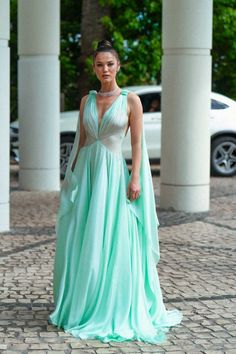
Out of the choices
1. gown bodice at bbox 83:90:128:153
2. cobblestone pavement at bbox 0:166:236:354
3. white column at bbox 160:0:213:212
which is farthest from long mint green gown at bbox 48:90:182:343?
white column at bbox 160:0:213:212

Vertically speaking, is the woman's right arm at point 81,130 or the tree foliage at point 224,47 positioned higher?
the tree foliage at point 224,47

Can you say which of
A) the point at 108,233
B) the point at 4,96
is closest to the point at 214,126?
the point at 4,96

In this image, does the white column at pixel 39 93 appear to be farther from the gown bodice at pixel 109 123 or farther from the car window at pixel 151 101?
the gown bodice at pixel 109 123

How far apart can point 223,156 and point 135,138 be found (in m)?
11.6

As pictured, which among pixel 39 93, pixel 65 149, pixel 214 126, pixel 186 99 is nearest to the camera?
pixel 186 99

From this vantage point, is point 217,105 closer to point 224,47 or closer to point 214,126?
point 214,126

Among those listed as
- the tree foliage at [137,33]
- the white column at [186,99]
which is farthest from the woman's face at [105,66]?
the tree foliage at [137,33]

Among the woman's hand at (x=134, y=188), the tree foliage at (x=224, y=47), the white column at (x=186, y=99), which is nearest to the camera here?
the woman's hand at (x=134, y=188)

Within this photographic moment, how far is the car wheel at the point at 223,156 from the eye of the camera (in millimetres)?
16719

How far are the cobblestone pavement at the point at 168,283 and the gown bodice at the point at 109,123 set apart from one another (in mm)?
1345

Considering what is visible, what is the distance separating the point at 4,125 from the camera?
9.46 m

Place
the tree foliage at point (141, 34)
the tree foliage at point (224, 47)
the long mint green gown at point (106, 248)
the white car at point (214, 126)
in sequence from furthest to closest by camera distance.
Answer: the tree foliage at point (224, 47) → the tree foliage at point (141, 34) → the white car at point (214, 126) → the long mint green gown at point (106, 248)

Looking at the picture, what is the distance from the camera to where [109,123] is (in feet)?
18.1

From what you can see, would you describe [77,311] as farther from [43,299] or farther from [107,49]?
[107,49]
